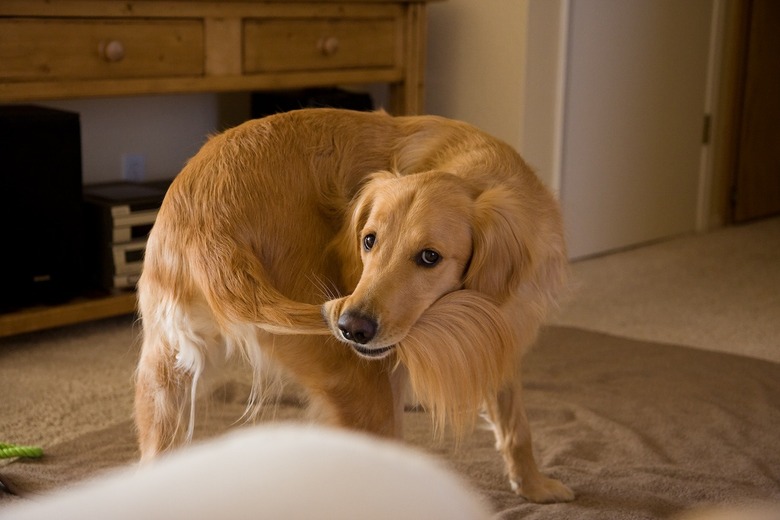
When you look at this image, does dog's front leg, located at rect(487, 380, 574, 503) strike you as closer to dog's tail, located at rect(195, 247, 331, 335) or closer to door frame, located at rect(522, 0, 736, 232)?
dog's tail, located at rect(195, 247, 331, 335)

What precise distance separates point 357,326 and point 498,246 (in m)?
0.30

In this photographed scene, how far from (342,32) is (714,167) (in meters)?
2.24

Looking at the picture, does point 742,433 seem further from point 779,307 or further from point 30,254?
point 30,254

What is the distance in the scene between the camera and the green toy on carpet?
1929mm

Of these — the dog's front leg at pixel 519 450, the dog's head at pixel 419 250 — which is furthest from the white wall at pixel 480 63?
the dog's head at pixel 419 250

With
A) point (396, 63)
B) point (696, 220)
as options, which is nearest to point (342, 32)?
point (396, 63)

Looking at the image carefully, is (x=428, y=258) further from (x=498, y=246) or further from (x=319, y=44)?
(x=319, y=44)

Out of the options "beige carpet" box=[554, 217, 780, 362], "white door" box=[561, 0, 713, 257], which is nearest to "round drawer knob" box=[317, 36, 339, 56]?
"white door" box=[561, 0, 713, 257]

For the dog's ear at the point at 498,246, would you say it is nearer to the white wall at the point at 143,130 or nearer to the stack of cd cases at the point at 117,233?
the stack of cd cases at the point at 117,233

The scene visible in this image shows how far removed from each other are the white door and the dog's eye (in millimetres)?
2308

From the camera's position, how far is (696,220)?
439 cm

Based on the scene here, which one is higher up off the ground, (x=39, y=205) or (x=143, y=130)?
(x=143, y=130)

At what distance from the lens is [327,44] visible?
306cm

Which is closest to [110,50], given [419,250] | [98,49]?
[98,49]
